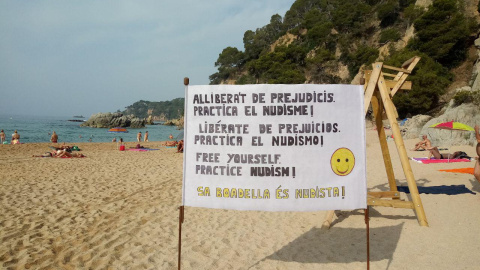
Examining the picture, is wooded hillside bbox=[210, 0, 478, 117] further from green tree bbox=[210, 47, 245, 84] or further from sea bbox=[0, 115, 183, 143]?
sea bbox=[0, 115, 183, 143]

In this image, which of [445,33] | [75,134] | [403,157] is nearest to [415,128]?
[445,33]

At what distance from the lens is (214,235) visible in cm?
527

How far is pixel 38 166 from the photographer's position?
1259 centimetres

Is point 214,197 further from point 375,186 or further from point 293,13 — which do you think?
point 293,13

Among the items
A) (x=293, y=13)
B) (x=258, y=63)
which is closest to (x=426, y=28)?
(x=258, y=63)

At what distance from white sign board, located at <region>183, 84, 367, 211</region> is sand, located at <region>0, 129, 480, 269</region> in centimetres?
142

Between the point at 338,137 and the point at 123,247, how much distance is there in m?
3.67

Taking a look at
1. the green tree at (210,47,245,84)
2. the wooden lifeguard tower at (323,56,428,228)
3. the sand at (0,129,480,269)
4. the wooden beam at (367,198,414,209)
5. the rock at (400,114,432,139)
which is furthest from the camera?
the green tree at (210,47,245,84)

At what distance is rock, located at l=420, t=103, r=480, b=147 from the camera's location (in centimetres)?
1601

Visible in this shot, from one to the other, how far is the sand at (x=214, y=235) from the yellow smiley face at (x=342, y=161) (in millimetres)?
1609

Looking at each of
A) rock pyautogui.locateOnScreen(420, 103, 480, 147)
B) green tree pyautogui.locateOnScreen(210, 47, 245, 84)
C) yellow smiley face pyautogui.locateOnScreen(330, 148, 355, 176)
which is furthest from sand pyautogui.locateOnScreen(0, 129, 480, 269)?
green tree pyautogui.locateOnScreen(210, 47, 245, 84)

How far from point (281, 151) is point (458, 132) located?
17540 mm

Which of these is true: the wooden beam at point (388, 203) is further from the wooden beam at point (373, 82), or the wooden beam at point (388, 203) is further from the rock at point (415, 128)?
the rock at point (415, 128)

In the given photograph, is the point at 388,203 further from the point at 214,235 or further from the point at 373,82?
the point at 214,235
